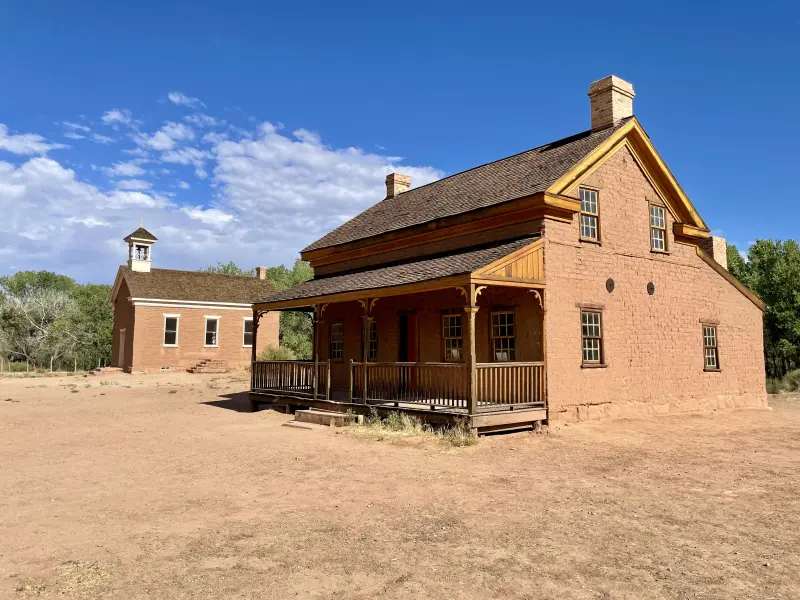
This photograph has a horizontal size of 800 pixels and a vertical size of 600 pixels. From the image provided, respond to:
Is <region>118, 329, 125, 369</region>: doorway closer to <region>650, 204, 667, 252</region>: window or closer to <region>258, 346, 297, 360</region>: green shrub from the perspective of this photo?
<region>258, 346, 297, 360</region>: green shrub

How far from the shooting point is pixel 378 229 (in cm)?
1983

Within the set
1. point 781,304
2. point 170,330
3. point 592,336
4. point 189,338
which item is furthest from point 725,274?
point 170,330

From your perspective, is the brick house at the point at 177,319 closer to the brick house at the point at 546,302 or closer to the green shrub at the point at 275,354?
the green shrub at the point at 275,354

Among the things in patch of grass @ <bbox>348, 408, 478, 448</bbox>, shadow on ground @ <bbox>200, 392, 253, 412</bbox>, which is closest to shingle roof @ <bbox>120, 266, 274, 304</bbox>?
shadow on ground @ <bbox>200, 392, 253, 412</bbox>

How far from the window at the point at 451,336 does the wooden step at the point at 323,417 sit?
336 cm

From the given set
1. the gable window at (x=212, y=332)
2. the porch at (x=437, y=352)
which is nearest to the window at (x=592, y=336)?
the porch at (x=437, y=352)

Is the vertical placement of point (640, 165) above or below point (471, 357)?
above

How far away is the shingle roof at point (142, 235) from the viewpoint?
3522 centimetres

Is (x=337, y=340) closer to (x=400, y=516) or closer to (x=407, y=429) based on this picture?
(x=407, y=429)

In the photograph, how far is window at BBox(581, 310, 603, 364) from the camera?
1437 cm

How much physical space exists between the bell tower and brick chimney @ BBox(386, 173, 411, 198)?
18.1 meters

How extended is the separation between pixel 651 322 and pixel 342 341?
31.4 ft

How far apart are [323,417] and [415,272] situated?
13.8 ft

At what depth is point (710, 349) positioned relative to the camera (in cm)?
1809
